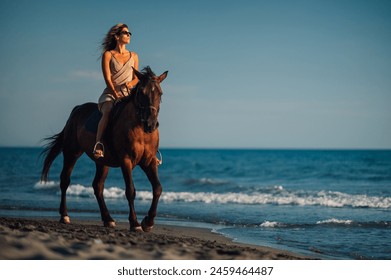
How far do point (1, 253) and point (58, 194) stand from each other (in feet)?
40.1

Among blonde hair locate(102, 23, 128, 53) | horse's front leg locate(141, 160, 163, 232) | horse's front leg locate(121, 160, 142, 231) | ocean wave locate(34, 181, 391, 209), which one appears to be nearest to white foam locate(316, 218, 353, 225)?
ocean wave locate(34, 181, 391, 209)

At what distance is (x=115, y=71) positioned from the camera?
22.7ft

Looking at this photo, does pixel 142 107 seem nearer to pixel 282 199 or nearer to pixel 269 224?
pixel 269 224

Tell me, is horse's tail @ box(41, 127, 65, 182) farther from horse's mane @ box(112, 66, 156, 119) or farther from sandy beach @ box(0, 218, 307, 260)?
sandy beach @ box(0, 218, 307, 260)

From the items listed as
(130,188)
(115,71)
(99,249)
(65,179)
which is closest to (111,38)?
(115,71)

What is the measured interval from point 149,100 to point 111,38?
1.48m

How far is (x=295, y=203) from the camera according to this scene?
13.9 meters

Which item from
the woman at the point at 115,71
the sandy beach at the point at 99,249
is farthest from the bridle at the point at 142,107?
the sandy beach at the point at 99,249

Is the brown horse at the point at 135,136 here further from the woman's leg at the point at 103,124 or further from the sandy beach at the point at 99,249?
the sandy beach at the point at 99,249

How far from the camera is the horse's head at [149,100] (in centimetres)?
607

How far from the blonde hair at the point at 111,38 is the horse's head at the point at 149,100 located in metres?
1.05

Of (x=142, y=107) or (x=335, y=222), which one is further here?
(x=335, y=222)
